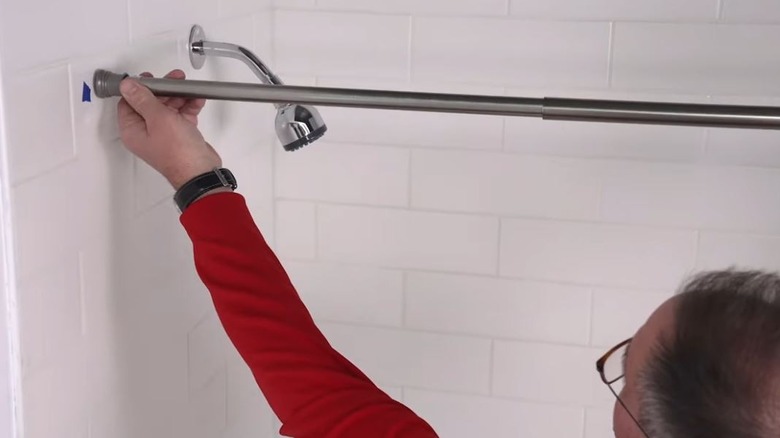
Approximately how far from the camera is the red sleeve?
998mm

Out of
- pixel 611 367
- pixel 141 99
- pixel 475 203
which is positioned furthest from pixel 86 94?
pixel 475 203

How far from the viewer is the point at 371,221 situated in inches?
63.4

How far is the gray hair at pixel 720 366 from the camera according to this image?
0.65m

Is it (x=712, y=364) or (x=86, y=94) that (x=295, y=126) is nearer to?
(x=86, y=94)

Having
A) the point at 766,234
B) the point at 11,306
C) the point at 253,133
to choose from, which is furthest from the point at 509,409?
the point at 11,306

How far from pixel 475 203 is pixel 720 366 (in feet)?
2.98

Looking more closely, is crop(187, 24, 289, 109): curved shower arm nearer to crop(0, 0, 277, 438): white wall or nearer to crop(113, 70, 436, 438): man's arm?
crop(0, 0, 277, 438): white wall

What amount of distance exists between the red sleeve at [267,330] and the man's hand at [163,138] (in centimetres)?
4

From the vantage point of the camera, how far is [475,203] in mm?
1560

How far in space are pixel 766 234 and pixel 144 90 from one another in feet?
3.32

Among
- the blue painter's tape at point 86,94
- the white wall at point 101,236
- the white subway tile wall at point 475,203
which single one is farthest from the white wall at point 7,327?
the white subway tile wall at point 475,203

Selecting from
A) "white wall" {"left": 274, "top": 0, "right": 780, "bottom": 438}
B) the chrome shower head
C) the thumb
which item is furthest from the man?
"white wall" {"left": 274, "top": 0, "right": 780, "bottom": 438}

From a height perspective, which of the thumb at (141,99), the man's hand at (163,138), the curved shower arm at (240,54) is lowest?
the man's hand at (163,138)

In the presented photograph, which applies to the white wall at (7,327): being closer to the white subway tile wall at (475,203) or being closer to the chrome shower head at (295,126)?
the white subway tile wall at (475,203)
